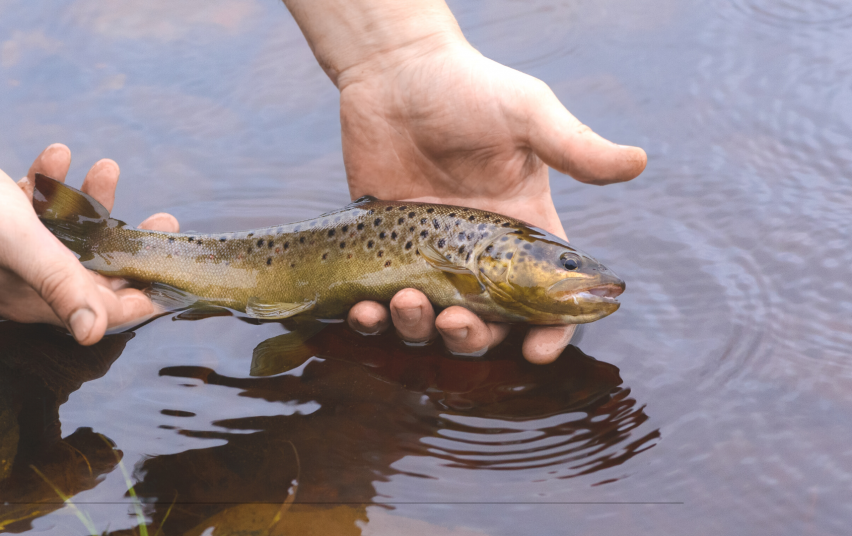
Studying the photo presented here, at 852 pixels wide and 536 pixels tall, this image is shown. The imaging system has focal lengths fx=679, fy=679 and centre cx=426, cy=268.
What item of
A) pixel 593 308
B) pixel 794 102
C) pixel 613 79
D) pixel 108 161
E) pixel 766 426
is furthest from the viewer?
pixel 613 79

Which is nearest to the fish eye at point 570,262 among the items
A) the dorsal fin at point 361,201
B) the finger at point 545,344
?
the finger at point 545,344

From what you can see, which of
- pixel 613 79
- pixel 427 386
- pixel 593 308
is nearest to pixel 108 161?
pixel 427 386

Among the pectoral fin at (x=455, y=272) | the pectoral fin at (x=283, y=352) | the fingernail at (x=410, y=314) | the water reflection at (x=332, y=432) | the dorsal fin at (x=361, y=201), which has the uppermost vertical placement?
the dorsal fin at (x=361, y=201)

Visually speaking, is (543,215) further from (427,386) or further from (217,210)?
(217,210)

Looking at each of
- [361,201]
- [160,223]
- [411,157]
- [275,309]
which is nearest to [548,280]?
[361,201]

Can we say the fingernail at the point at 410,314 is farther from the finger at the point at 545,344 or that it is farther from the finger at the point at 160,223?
the finger at the point at 160,223

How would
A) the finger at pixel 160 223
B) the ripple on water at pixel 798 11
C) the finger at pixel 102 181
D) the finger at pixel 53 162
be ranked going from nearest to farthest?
1. the finger at pixel 53 162
2. the finger at pixel 102 181
3. the finger at pixel 160 223
4. the ripple on water at pixel 798 11

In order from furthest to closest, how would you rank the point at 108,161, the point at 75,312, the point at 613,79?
the point at 613,79, the point at 108,161, the point at 75,312
